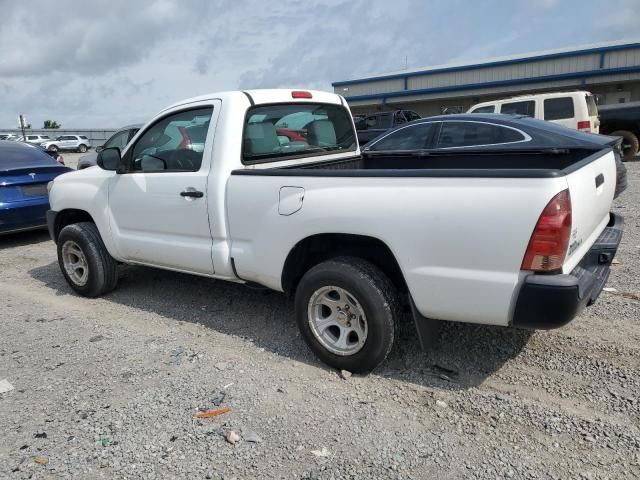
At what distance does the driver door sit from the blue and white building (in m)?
22.5

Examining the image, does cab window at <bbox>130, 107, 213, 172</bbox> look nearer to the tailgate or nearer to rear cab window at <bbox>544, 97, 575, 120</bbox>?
the tailgate

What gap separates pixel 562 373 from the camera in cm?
336

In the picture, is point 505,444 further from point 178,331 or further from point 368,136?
point 368,136

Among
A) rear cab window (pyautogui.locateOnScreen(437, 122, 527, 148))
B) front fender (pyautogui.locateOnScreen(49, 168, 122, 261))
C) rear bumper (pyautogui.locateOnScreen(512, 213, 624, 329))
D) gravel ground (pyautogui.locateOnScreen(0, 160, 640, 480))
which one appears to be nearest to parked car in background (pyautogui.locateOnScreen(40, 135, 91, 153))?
rear cab window (pyautogui.locateOnScreen(437, 122, 527, 148))

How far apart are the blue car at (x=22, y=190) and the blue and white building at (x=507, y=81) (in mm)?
22013

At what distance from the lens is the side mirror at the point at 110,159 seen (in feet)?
15.2

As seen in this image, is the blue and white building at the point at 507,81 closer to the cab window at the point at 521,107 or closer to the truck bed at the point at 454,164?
the cab window at the point at 521,107

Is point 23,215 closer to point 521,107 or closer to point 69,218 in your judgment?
point 69,218

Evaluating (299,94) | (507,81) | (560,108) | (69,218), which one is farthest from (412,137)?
(507,81)

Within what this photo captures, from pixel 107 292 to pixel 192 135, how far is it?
6.88 ft

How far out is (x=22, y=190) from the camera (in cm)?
753

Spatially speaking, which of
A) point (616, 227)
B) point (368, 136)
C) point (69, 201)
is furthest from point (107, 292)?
point (368, 136)

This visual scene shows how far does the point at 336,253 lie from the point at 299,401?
102 cm

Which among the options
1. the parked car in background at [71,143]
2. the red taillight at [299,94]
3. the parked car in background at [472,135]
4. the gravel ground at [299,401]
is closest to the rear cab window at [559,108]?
the parked car in background at [472,135]
